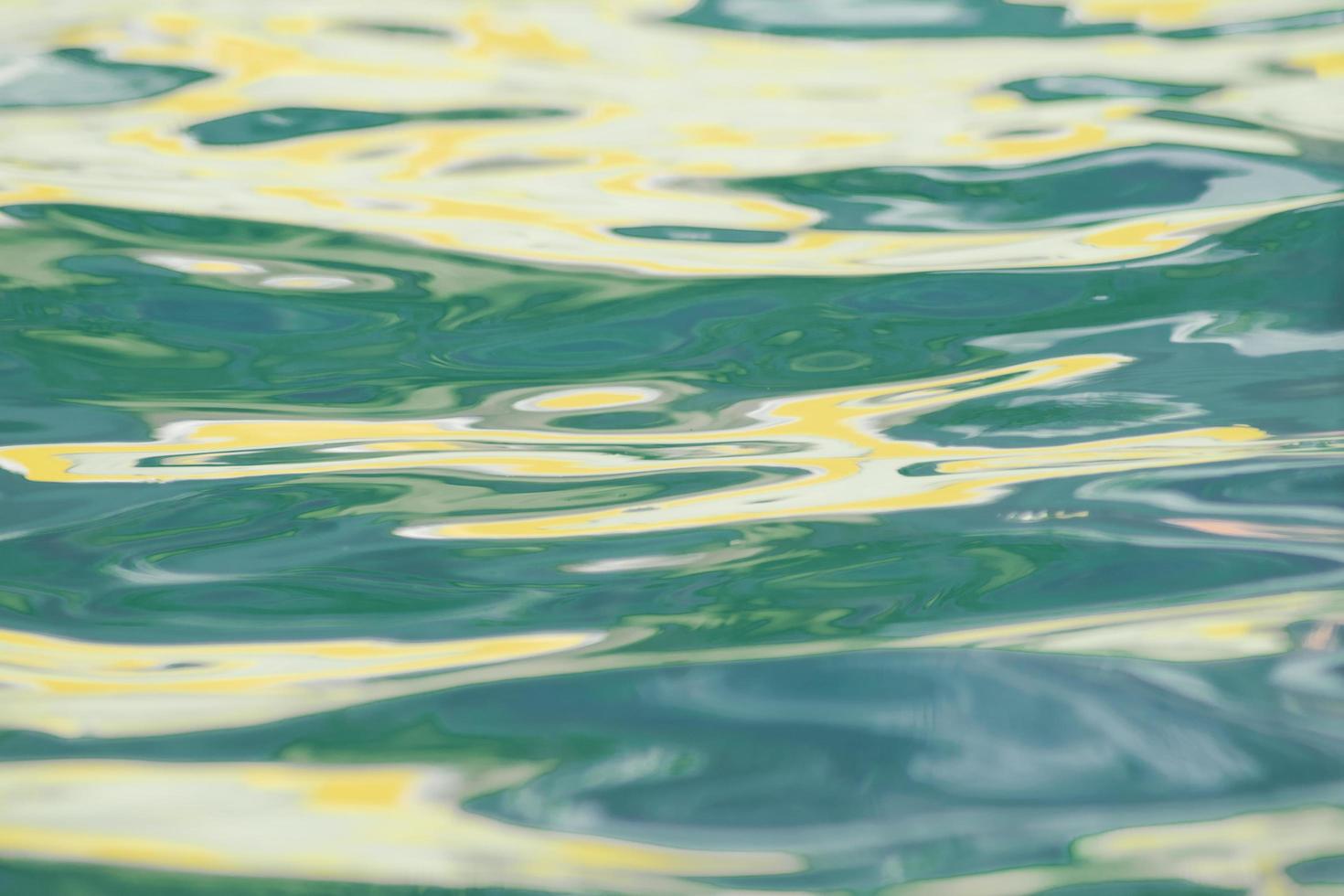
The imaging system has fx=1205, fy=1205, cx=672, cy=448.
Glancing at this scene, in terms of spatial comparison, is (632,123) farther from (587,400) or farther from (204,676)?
(204,676)

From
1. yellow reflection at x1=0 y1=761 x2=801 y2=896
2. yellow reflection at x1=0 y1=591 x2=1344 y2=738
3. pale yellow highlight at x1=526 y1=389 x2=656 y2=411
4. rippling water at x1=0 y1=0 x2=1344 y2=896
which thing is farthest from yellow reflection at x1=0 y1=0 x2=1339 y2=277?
yellow reflection at x1=0 y1=761 x2=801 y2=896

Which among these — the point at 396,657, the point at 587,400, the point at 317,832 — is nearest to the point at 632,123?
the point at 587,400

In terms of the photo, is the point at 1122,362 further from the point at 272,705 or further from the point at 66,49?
the point at 66,49

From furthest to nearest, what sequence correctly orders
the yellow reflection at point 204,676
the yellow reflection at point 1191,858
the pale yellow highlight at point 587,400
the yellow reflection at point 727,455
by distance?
the pale yellow highlight at point 587,400
the yellow reflection at point 727,455
the yellow reflection at point 204,676
the yellow reflection at point 1191,858

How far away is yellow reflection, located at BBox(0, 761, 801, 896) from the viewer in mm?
652

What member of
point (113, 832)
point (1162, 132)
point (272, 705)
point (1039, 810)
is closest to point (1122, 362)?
point (1162, 132)

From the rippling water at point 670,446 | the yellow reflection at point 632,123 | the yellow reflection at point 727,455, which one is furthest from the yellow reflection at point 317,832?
the yellow reflection at point 632,123

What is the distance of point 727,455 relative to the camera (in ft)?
3.39

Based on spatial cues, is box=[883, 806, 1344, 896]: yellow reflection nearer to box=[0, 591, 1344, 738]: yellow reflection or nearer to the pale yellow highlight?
box=[0, 591, 1344, 738]: yellow reflection

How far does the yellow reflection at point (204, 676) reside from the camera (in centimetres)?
77

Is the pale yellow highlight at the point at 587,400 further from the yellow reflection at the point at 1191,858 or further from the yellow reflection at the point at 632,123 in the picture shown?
the yellow reflection at the point at 1191,858

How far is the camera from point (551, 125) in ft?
3.76

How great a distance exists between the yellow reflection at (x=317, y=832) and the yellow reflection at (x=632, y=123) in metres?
0.56

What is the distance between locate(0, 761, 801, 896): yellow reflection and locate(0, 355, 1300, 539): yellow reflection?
→ 0.92ft
